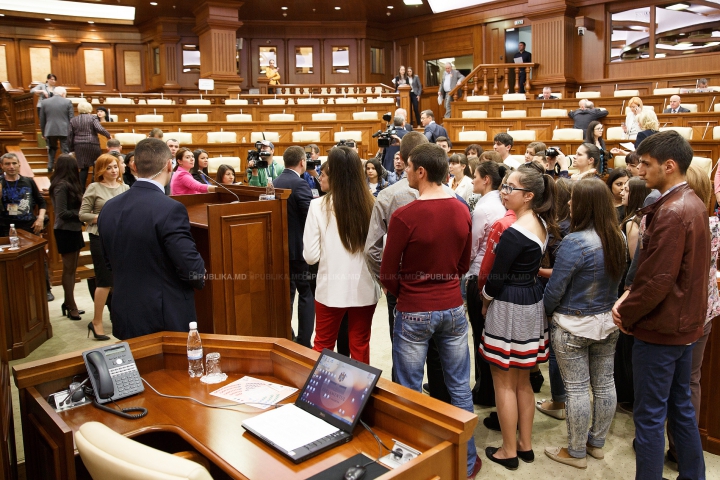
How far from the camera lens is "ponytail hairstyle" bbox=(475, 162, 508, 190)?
3219 millimetres

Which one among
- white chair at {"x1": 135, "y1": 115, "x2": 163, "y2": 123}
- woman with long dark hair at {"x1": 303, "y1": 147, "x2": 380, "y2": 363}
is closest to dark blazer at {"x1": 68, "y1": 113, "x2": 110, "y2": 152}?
white chair at {"x1": 135, "y1": 115, "x2": 163, "y2": 123}

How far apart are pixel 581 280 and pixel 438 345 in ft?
2.12

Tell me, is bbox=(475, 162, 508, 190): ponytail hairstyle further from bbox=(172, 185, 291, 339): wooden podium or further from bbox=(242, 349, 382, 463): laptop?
bbox=(242, 349, 382, 463): laptop

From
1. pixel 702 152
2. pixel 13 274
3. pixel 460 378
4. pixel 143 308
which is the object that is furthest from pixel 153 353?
pixel 702 152

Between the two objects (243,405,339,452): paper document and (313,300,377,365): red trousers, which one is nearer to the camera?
(243,405,339,452): paper document

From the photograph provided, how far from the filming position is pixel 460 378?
8.03 ft

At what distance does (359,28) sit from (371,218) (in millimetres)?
13891

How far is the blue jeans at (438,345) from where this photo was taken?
92.1 inches

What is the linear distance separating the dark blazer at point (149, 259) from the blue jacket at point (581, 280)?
1430 mm

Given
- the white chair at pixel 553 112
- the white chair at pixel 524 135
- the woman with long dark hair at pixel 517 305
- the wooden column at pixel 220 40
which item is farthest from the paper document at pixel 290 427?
the wooden column at pixel 220 40

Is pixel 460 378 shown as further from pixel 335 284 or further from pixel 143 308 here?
pixel 143 308

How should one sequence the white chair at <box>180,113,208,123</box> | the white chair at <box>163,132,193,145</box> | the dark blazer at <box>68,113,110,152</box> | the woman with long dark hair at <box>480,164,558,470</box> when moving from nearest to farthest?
the woman with long dark hair at <box>480,164,558,470</box>, the dark blazer at <box>68,113,110,152</box>, the white chair at <box>163,132,193,145</box>, the white chair at <box>180,113,208,123</box>

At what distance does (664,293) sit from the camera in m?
2.02

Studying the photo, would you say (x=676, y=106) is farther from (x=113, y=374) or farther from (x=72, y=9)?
(x=72, y=9)
